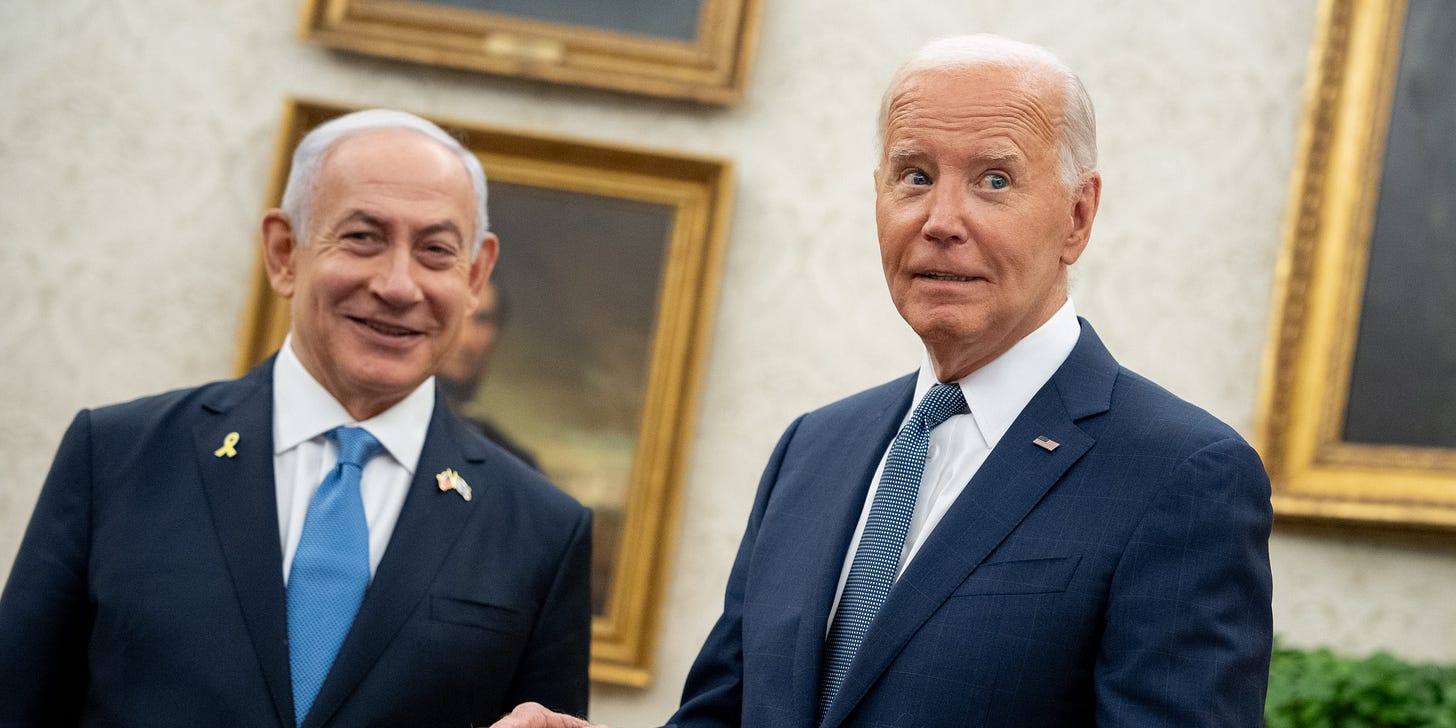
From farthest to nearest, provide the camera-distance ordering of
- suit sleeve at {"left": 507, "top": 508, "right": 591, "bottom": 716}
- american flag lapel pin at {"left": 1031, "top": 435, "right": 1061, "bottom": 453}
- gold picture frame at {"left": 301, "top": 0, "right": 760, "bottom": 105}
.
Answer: gold picture frame at {"left": 301, "top": 0, "right": 760, "bottom": 105} < suit sleeve at {"left": 507, "top": 508, "right": 591, "bottom": 716} < american flag lapel pin at {"left": 1031, "top": 435, "right": 1061, "bottom": 453}

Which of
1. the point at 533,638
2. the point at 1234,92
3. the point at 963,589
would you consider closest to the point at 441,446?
the point at 533,638

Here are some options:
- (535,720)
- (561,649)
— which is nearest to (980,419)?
(535,720)

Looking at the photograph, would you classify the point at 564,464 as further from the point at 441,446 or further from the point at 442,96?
the point at 441,446

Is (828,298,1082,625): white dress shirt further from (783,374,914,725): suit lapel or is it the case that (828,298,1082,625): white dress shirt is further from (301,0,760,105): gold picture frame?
(301,0,760,105): gold picture frame

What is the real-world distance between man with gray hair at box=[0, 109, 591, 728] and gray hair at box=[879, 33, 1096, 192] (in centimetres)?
107

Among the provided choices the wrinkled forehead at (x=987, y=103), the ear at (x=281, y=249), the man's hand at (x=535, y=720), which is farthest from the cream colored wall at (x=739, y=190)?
the wrinkled forehead at (x=987, y=103)

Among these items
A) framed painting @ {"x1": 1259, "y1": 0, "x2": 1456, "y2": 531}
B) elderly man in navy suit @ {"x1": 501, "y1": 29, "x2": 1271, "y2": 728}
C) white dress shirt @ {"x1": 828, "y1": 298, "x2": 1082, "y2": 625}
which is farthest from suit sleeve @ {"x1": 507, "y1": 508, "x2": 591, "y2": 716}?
framed painting @ {"x1": 1259, "y1": 0, "x2": 1456, "y2": 531}

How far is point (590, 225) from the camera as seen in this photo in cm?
460

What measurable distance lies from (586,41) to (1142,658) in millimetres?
3231

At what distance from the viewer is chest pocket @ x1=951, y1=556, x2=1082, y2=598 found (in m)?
1.89

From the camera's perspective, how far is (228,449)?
268 centimetres

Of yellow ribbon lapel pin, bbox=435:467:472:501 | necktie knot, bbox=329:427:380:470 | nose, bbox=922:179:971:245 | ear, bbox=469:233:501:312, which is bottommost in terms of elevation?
yellow ribbon lapel pin, bbox=435:467:472:501

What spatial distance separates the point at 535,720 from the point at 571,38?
9.10ft

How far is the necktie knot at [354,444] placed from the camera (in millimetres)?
2689
